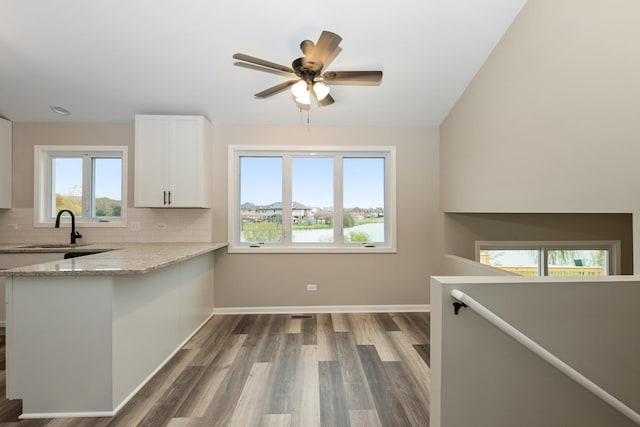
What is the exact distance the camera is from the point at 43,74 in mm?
2846

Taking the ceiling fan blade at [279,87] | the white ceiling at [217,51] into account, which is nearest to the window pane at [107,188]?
the white ceiling at [217,51]

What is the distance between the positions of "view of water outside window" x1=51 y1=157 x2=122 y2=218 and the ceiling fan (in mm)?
2708

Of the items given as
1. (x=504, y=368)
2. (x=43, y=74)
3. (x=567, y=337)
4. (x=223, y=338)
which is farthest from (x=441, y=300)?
(x=43, y=74)

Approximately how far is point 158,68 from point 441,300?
3.30 metres

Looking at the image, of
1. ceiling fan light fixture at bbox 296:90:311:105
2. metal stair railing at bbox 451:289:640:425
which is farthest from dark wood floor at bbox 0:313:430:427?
ceiling fan light fixture at bbox 296:90:311:105

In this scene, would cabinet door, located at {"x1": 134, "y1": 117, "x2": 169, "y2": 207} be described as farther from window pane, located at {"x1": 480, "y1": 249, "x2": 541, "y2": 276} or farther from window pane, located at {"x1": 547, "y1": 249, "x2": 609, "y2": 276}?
window pane, located at {"x1": 547, "y1": 249, "x2": 609, "y2": 276}

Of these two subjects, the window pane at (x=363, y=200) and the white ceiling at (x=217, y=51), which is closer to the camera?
the white ceiling at (x=217, y=51)

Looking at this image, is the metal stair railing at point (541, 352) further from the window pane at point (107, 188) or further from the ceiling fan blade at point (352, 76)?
the window pane at point (107, 188)

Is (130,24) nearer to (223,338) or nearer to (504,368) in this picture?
(223,338)

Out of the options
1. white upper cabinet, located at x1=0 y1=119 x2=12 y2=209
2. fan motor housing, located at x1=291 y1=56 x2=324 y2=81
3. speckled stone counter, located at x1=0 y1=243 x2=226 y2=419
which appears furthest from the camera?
white upper cabinet, located at x1=0 y1=119 x2=12 y2=209

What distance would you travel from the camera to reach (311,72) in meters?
2.14

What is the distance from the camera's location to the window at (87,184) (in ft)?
11.8

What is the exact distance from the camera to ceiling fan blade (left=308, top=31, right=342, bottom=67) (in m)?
1.76

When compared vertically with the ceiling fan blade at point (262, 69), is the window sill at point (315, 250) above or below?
below
